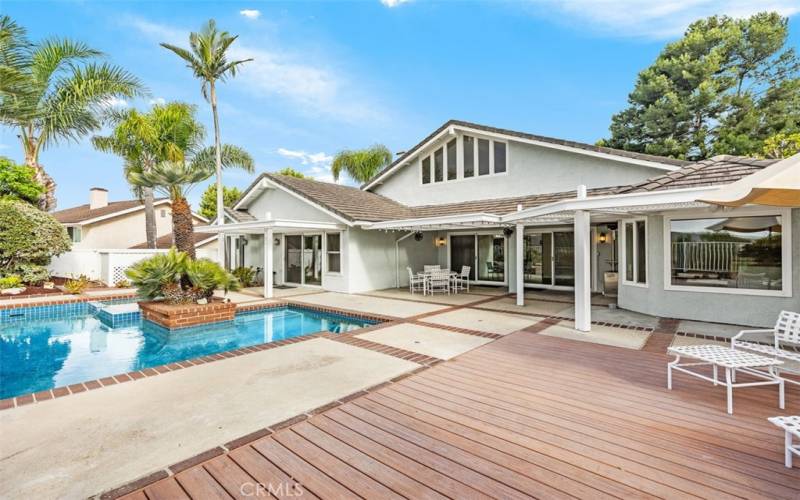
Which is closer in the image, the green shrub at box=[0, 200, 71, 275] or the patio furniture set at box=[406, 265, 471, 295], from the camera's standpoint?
the patio furniture set at box=[406, 265, 471, 295]

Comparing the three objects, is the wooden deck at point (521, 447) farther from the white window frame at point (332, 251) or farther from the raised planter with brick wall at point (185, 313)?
the white window frame at point (332, 251)

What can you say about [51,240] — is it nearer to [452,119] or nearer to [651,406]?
[452,119]

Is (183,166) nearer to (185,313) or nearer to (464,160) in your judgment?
(185,313)

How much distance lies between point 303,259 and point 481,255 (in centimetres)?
817

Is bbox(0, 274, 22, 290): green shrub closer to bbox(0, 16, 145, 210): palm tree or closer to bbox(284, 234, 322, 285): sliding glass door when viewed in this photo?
bbox(0, 16, 145, 210): palm tree

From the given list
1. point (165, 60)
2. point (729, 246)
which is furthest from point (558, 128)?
point (165, 60)

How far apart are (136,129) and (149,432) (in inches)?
676

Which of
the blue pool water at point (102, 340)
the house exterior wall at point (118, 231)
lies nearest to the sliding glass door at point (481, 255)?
the blue pool water at point (102, 340)

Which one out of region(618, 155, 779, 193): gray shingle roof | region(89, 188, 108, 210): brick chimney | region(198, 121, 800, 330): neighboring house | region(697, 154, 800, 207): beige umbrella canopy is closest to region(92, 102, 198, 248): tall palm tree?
region(198, 121, 800, 330): neighboring house

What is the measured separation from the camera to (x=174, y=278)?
34.0 ft

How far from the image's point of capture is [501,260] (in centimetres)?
1639

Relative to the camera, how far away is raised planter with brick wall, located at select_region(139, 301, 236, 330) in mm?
9297

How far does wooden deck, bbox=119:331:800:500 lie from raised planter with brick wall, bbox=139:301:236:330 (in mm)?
7004
